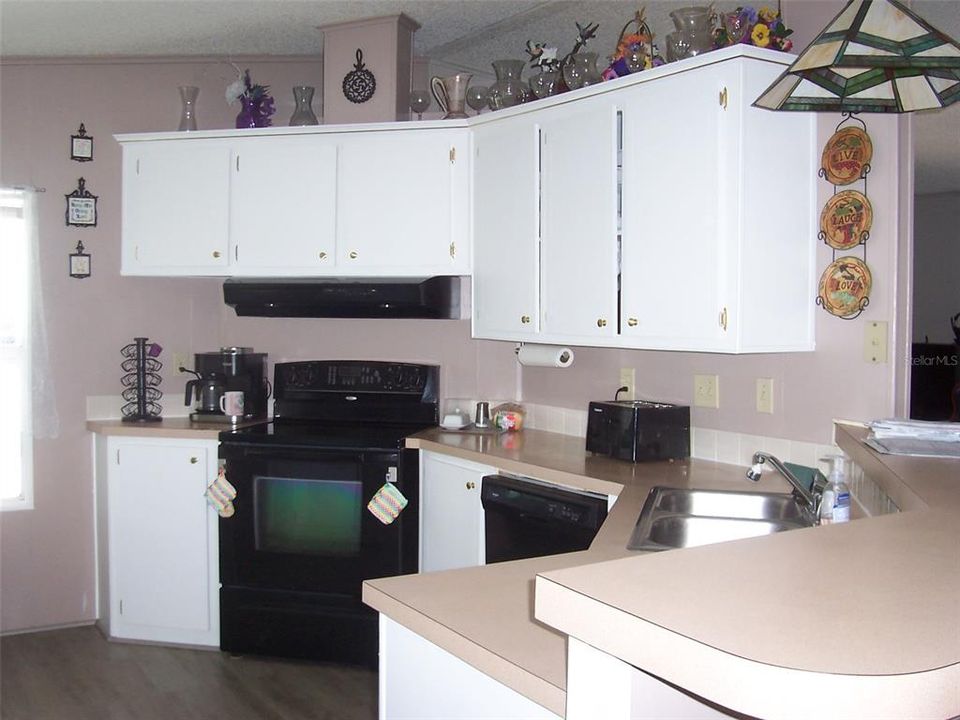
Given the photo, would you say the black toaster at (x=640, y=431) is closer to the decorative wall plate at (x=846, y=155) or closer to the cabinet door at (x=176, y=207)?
the decorative wall plate at (x=846, y=155)

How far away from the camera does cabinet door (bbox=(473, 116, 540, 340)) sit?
3.15 meters

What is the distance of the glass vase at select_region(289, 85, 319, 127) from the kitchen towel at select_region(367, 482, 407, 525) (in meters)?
1.57

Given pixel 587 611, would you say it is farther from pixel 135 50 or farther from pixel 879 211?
pixel 135 50

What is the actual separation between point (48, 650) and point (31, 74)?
2451 millimetres

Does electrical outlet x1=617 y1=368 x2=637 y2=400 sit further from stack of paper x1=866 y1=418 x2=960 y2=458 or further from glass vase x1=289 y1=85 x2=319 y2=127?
glass vase x1=289 y1=85 x2=319 y2=127

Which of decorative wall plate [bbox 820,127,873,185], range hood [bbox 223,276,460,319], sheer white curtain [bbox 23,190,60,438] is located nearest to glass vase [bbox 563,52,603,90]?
decorative wall plate [bbox 820,127,873,185]

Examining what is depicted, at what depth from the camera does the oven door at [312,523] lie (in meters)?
3.29

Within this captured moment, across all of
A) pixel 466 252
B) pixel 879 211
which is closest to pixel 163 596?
pixel 466 252

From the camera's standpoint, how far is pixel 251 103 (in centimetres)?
371

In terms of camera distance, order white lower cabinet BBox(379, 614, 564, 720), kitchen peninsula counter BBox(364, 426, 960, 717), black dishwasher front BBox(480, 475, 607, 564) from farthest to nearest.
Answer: black dishwasher front BBox(480, 475, 607, 564)
white lower cabinet BBox(379, 614, 564, 720)
kitchen peninsula counter BBox(364, 426, 960, 717)

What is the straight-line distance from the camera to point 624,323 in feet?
9.20

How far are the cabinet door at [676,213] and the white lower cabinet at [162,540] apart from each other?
184cm

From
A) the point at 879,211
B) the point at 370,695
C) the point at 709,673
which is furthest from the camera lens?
the point at 370,695

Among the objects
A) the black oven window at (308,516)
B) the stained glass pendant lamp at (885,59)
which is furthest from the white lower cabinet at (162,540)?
the stained glass pendant lamp at (885,59)
